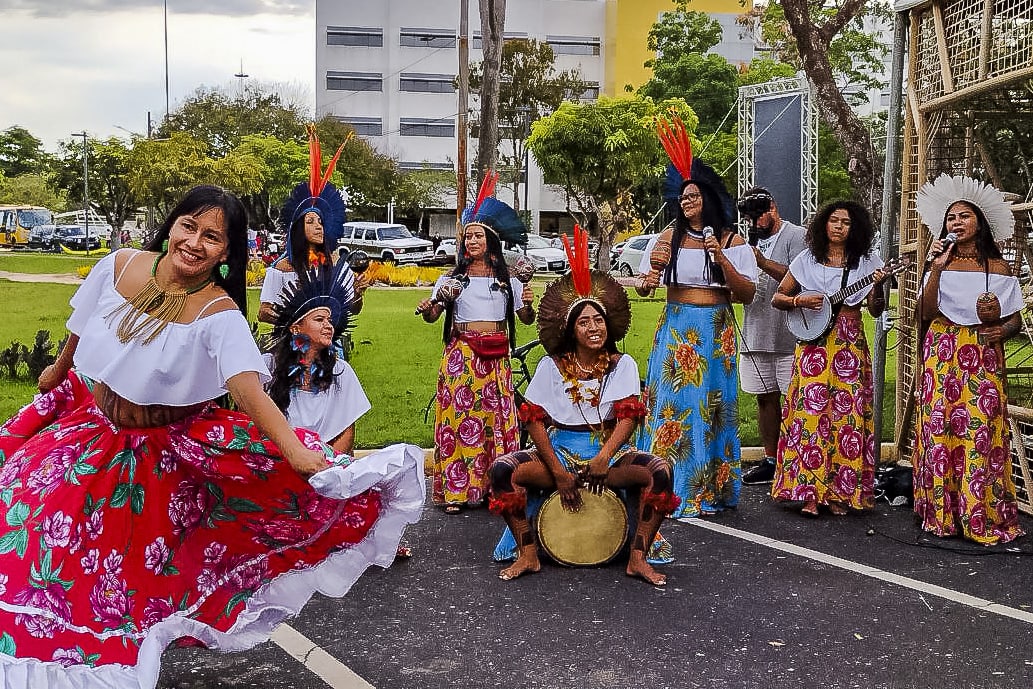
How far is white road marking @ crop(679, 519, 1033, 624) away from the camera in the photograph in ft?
17.1

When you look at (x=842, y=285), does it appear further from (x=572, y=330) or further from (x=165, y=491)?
(x=165, y=491)

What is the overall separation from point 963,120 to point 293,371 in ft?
16.4

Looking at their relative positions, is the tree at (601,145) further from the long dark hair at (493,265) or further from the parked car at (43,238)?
the long dark hair at (493,265)

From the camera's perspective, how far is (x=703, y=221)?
22.4 ft

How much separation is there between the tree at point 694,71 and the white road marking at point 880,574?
3127 centimetres

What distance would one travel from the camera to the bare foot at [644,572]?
221 inches

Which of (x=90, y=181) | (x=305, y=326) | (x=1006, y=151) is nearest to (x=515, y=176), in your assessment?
Result: (x=90, y=181)

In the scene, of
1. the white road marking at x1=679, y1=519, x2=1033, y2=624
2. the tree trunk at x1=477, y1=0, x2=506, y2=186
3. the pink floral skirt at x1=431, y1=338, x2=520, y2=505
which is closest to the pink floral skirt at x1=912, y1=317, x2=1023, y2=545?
the white road marking at x1=679, y1=519, x2=1033, y2=624

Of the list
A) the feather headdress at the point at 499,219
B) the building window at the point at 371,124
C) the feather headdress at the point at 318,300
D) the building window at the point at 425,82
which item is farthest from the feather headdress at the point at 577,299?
the building window at the point at 371,124

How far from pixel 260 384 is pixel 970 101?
6095 mm

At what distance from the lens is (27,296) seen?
16.3 metres

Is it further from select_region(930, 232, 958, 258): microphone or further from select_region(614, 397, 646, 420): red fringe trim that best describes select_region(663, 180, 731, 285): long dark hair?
select_region(614, 397, 646, 420): red fringe trim

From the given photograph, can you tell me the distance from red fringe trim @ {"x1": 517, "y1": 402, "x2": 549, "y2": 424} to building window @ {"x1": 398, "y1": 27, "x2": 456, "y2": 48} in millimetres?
51120

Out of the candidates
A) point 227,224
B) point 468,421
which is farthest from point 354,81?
point 227,224
